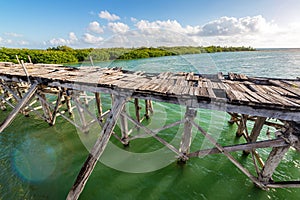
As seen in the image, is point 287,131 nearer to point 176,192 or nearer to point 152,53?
point 176,192

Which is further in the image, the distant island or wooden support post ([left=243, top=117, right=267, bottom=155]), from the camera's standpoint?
the distant island

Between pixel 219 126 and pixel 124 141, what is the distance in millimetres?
5096

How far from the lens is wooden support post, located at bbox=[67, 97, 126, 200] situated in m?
2.97

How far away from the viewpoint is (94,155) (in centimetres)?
325

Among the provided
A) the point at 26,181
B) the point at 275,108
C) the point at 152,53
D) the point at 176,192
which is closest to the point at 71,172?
the point at 26,181

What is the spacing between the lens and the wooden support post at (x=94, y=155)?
297 cm

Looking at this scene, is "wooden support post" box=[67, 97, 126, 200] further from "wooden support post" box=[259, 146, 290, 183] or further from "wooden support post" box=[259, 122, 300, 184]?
"wooden support post" box=[259, 146, 290, 183]

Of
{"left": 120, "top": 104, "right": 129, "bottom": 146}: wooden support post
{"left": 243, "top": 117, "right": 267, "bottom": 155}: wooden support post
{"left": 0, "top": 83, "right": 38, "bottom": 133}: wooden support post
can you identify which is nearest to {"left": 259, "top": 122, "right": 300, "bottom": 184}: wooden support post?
{"left": 243, "top": 117, "right": 267, "bottom": 155}: wooden support post

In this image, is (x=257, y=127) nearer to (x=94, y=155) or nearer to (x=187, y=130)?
(x=187, y=130)

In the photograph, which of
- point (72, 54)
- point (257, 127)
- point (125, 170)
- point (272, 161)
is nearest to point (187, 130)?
point (272, 161)

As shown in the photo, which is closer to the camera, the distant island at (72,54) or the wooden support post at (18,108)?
the wooden support post at (18,108)

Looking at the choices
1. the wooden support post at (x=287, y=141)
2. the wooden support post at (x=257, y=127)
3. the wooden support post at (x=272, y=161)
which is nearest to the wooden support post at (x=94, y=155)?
the wooden support post at (x=287, y=141)

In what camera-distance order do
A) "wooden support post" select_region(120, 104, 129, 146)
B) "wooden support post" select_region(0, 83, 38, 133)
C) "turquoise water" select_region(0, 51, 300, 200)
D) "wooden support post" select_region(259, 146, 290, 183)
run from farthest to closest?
"wooden support post" select_region(120, 104, 129, 146) < "wooden support post" select_region(0, 83, 38, 133) < "turquoise water" select_region(0, 51, 300, 200) < "wooden support post" select_region(259, 146, 290, 183)

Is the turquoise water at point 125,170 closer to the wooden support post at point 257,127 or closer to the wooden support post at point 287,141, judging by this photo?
the wooden support post at point 287,141
